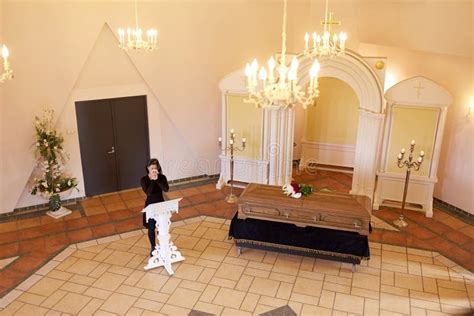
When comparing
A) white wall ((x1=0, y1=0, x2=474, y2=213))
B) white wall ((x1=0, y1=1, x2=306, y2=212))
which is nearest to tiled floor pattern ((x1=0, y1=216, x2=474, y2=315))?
white wall ((x1=0, y1=0, x2=474, y2=213))

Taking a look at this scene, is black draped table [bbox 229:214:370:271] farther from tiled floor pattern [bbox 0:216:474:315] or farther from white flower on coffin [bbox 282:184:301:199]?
white flower on coffin [bbox 282:184:301:199]

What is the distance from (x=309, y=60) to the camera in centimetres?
886

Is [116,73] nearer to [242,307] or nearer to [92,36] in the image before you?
[92,36]

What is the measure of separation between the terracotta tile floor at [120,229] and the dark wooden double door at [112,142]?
39 centimetres

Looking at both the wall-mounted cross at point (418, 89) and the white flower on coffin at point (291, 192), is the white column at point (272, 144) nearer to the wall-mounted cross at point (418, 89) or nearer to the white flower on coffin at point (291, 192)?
the white flower on coffin at point (291, 192)

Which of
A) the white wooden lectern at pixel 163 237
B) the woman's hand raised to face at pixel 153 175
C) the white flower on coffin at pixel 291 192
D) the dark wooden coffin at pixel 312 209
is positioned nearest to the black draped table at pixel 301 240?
the dark wooden coffin at pixel 312 209

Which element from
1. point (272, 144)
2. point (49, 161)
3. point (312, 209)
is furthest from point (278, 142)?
point (49, 161)

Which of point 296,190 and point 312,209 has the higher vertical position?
point 296,190

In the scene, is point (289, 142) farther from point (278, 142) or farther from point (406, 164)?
point (406, 164)

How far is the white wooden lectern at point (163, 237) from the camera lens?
6.94 metres

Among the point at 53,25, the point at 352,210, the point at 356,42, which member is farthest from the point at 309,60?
the point at 53,25

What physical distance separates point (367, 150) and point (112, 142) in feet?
18.4

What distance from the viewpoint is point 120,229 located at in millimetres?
8688

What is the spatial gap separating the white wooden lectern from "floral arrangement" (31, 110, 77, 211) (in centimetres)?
304
